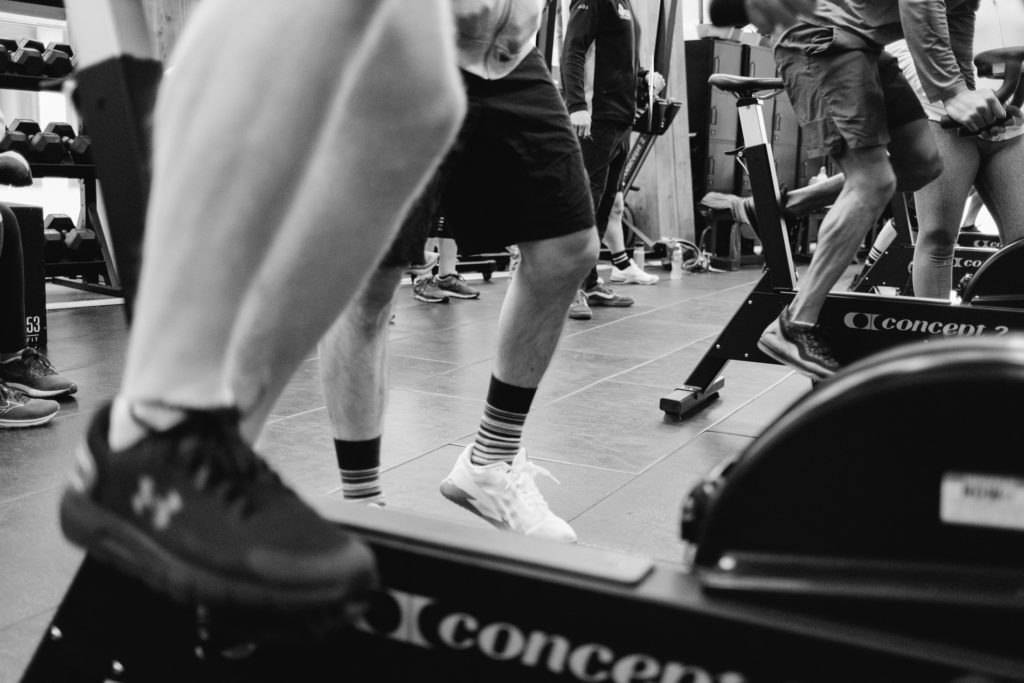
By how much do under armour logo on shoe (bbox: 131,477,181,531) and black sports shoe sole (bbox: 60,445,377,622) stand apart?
0.05 feet

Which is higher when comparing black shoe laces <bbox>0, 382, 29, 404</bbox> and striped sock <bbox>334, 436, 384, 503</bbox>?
→ striped sock <bbox>334, 436, 384, 503</bbox>

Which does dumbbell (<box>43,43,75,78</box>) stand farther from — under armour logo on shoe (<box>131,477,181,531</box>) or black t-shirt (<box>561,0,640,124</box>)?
under armour logo on shoe (<box>131,477,181,531</box>)

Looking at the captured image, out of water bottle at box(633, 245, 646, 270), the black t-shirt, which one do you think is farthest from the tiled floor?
water bottle at box(633, 245, 646, 270)

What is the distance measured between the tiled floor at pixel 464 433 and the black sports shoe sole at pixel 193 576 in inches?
17.0

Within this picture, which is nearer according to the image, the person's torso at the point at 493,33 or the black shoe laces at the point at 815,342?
the person's torso at the point at 493,33

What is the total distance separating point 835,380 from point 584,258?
86 cm

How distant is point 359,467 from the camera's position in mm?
1401

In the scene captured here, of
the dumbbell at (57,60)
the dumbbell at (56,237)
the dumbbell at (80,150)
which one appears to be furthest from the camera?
the dumbbell at (56,237)

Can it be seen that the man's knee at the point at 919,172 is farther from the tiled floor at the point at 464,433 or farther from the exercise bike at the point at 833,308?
the tiled floor at the point at 464,433

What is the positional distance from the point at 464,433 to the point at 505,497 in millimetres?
936

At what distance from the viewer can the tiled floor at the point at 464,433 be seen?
1.67 meters

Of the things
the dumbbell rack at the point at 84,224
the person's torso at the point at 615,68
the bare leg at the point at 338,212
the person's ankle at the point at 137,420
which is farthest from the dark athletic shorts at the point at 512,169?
the dumbbell rack at the point at 84,224

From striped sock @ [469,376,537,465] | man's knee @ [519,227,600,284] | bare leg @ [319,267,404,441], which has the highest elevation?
man's knee @ [519,227,600,284]

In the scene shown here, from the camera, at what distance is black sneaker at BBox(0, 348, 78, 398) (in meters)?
2.66
